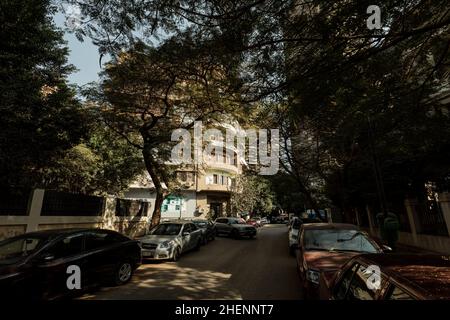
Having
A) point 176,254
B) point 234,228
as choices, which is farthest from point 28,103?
point 234,228

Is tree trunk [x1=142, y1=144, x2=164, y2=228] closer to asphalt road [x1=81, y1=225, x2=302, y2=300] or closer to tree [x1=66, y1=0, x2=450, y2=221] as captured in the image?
asphalt road [x1=81, y1=225, x2=302, y2=300]

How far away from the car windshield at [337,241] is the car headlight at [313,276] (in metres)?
1.39

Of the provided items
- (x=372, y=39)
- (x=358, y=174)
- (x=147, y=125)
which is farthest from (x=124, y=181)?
(x=372, y=39)

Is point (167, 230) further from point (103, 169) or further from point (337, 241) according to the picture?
point (103, 169)

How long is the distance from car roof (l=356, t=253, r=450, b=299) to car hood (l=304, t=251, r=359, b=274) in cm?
189

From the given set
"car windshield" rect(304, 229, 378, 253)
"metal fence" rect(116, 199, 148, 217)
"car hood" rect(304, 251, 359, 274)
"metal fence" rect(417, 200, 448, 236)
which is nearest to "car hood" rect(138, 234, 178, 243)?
"car windshield" rect(304, 229, 378, 253)

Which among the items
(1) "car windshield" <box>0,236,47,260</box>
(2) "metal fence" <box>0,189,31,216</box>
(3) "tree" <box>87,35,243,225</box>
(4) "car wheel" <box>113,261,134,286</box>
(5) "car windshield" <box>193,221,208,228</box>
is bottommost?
(4) "car wheel" <box>113,261,134,286</box>

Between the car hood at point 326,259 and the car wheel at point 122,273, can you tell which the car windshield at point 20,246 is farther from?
the car hood at point 326,259

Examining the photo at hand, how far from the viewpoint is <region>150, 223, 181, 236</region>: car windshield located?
12430mm

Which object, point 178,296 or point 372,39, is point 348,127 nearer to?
point 372,39

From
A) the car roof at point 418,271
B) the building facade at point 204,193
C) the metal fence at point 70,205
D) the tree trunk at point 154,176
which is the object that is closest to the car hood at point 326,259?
the car roof at point 418,271

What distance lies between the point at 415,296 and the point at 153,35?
6.59m

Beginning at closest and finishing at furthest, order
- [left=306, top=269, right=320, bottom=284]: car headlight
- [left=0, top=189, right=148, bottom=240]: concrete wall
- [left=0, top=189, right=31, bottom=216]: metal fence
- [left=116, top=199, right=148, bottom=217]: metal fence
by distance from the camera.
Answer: [left=306, top=269, right=320, bottom=284]: car headlight
[left=0, top=189, right=31, bottom=216]: metal fence
[left=0, top=189, right=148, bottom=240]: concrete wall
[left=116, top=199, right=148, bottom=217]: metal fence

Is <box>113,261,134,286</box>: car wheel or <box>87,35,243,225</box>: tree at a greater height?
<box>87,35,243,225</box>: tree
